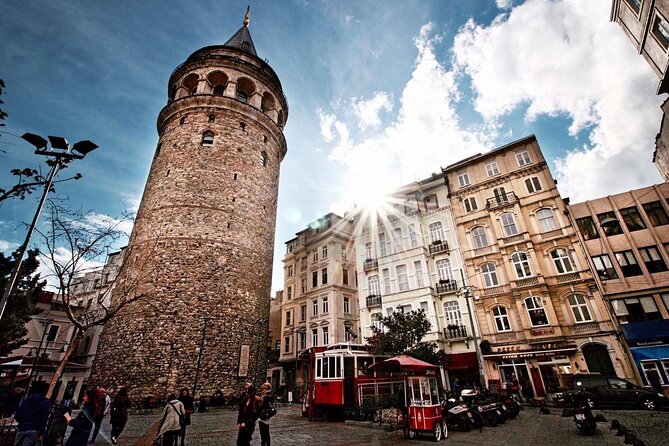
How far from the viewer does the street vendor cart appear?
8.98 metres

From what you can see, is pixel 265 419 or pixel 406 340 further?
pixel 406 340

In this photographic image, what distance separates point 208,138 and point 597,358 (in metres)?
27.7

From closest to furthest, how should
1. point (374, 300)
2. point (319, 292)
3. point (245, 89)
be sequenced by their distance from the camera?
point (374, 300), point (245, 89), point (319, 292)

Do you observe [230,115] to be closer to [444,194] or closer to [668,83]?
[444,194]

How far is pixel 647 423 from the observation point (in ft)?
32.2

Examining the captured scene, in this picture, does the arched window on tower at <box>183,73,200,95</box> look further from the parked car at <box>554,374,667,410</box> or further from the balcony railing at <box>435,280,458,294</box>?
the parked car at <box>554,374,667,410</box>

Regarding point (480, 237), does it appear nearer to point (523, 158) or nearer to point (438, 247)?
point (438, 247)

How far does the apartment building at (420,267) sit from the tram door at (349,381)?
5.93 metres

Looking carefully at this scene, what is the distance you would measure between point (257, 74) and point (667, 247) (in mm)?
30033

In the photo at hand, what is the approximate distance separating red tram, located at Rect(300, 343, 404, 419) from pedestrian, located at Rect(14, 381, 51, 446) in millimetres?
9275

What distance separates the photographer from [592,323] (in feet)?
58.3

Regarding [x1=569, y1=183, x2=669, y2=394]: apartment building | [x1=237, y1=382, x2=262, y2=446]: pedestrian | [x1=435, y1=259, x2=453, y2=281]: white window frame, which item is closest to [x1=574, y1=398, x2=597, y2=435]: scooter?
[x1=237, y1=382, x2=262, y2=446]: pedestrian

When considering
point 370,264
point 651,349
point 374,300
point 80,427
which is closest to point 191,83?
point 370,264

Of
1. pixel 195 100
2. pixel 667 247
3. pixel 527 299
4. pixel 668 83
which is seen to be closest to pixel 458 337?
pixel 527 299
